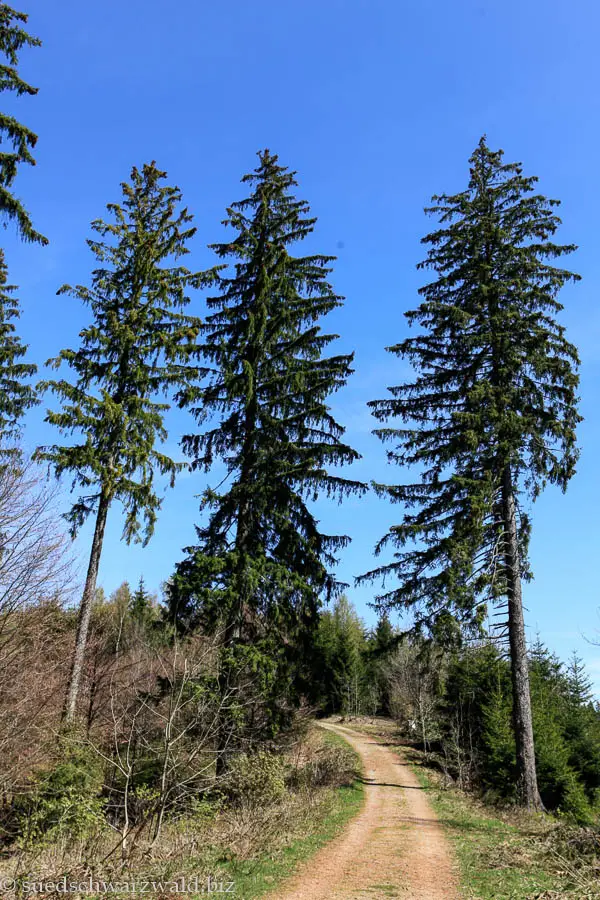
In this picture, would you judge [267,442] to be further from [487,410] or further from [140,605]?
[140,605]

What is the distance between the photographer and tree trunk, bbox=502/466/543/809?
14898 mm

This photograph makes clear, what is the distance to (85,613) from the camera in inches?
609

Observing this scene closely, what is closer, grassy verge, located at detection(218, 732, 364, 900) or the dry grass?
the dry grass

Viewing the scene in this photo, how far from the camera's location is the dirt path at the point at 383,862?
829cm

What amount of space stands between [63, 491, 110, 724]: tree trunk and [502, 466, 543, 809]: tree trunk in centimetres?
1140

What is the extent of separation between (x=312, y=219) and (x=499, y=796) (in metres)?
19.1

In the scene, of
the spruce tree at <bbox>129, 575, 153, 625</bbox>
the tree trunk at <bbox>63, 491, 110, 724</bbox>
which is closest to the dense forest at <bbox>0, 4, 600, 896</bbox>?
the tree trunk at <bbox>63, 491, 110, 724</bbox>

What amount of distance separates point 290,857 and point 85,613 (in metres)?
8.25

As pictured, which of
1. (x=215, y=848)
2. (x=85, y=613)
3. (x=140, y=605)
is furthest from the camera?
(x=140, y=605)

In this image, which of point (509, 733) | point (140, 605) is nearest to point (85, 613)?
point (509, 733)

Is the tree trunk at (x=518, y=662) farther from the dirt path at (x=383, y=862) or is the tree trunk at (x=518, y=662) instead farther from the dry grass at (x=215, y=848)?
the dry grass at (x=215, y=848)

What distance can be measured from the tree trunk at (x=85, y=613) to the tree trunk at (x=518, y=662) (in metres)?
11.4

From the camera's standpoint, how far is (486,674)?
23.8 m

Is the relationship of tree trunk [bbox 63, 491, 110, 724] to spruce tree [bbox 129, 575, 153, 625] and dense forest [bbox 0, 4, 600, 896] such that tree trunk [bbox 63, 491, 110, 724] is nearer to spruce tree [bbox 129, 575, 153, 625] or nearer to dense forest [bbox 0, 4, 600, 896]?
dense forest [bbox 0, 4, 600, 896]
